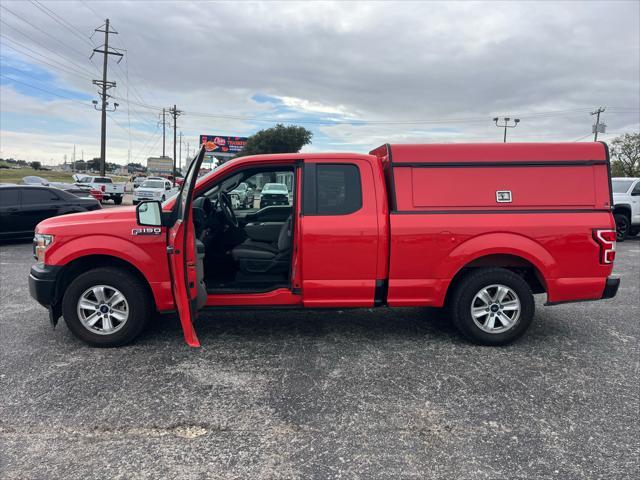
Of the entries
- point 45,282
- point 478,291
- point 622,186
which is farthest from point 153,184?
point 478,291

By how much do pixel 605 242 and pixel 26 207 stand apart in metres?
10.9

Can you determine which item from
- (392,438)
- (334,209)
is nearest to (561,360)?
(392,438)

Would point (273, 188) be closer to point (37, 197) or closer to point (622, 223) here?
point (37, 197)

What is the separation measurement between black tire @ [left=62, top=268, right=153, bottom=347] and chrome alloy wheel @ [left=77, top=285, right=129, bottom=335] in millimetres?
31

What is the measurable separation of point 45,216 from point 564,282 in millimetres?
10424

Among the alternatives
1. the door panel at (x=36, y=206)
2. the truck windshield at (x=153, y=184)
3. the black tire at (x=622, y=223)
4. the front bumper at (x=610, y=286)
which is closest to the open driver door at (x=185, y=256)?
the front bumper at (x=610, y=286)

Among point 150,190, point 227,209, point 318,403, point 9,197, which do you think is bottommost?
point 318,403

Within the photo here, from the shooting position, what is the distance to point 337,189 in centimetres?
424

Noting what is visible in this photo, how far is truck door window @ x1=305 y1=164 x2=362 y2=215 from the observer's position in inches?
165

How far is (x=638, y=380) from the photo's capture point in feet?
12.2

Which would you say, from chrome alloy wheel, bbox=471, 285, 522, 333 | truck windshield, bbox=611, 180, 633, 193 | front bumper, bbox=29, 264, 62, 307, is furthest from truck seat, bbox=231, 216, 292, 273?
truck windshield, bbox=611, 180, 633, 193

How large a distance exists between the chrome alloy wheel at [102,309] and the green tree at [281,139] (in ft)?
143

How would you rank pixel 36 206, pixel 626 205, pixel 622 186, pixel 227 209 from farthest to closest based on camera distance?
pixel 622 186 → pixel 626 205 → pixel 36 206 → pixel 227 209

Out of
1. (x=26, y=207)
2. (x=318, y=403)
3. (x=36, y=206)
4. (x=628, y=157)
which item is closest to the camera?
(x=318, y=403)
